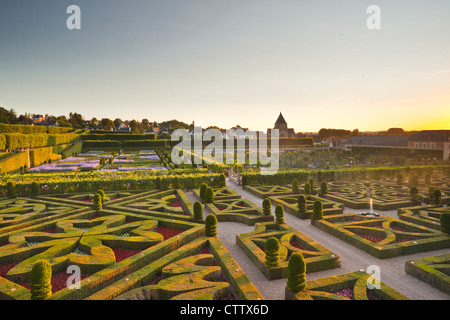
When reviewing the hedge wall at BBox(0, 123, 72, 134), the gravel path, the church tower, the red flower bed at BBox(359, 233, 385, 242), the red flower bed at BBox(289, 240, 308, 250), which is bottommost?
the gravel path

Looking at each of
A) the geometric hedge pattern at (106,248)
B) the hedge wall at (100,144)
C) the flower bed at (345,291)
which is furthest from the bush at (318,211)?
the hedge wall at (100,144)

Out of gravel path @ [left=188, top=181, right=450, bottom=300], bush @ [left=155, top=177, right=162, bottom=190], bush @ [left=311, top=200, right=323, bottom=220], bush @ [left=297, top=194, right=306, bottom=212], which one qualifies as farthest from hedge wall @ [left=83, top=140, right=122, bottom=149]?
bush @ [left=311, top=200, right=323, bottom=220]

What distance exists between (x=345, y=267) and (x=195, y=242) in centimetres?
623

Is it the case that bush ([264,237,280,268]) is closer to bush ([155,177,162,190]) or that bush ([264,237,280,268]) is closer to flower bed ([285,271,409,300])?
flower bed ([285,271,409,300])

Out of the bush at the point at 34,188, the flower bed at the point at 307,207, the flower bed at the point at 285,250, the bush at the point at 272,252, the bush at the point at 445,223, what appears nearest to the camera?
the bush at the point at 272,252

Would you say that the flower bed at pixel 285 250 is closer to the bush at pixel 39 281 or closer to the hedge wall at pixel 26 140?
the bush at pixel 39 281

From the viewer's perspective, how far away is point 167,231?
1338cm

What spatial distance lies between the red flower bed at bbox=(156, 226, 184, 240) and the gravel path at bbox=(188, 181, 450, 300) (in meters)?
2.32

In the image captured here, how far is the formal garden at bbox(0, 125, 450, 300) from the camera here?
8.17m

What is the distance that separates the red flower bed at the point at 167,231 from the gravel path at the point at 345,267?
232 cm

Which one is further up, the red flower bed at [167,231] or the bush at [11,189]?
the bush at [11,189]

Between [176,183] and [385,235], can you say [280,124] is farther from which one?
[385,235]

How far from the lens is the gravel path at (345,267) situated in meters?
8.80
